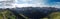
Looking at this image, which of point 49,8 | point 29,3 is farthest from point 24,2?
point 49,8

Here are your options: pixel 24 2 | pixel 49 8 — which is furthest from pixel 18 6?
pixel 49 8

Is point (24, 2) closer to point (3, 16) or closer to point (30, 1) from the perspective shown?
point (30, 1)

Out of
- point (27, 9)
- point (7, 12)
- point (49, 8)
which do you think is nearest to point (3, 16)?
point (7, 12)

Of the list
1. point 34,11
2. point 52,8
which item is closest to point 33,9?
point 34,11

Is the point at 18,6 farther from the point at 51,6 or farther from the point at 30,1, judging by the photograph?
the point at 51,6

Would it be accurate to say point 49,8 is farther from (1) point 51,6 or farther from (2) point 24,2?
(2) point 24,2
